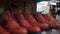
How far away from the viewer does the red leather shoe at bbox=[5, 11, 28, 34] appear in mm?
360

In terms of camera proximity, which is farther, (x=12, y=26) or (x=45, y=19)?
(x=45, y=19)

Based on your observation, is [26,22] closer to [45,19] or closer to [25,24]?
[25,24]

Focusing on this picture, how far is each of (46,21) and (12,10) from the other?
0.13 meters

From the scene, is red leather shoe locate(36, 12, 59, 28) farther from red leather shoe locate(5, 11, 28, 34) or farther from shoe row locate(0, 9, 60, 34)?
red leather shoe locate(5, 11, 28, 34)

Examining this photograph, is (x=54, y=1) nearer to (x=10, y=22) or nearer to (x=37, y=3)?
(x=37, y=3)

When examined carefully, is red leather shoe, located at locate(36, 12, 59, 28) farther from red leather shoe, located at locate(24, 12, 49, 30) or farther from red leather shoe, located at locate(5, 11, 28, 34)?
red leather shoe, located at locate(5, 11, 28, 34)

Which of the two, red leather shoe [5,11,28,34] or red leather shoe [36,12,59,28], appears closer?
red leather shoe [5,11,28,34]

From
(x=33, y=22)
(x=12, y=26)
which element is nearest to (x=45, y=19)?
(x=33, y=22)

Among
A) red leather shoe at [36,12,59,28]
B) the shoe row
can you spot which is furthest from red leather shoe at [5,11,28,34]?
red leather shoe at [36,12,59,28]

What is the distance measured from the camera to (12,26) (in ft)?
1.26

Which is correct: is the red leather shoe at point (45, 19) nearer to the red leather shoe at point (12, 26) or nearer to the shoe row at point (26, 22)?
the shoe row at point (26, 22)

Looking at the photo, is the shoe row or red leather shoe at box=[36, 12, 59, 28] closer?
the shoe row

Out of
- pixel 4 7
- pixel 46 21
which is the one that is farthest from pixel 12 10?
pixel 46 21

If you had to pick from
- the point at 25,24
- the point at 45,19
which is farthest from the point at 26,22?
the point at 45,19
